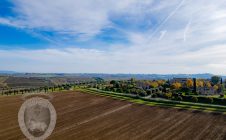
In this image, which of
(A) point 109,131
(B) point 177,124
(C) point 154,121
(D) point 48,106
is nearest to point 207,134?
(B) point 177,124

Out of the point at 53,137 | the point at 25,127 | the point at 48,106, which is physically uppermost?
the point at 48,106

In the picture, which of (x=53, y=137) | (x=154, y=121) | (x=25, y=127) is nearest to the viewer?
(x=25, y=127)

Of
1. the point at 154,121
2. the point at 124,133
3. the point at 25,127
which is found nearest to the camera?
the point at 25,127

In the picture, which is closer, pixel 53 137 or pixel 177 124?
pixel 53 137

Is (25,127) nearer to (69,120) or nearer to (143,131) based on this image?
(143,131)

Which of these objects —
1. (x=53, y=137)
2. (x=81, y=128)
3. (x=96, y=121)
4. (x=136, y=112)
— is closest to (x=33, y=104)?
(x=53, y=137)

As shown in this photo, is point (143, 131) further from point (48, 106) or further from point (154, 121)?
point (48, 106)

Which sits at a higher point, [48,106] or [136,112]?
[48,106]

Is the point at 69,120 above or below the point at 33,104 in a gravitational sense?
below

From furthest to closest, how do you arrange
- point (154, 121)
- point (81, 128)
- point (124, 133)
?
1. point (154, 121)
2. point (81, 128)
3. point (124, 133)
